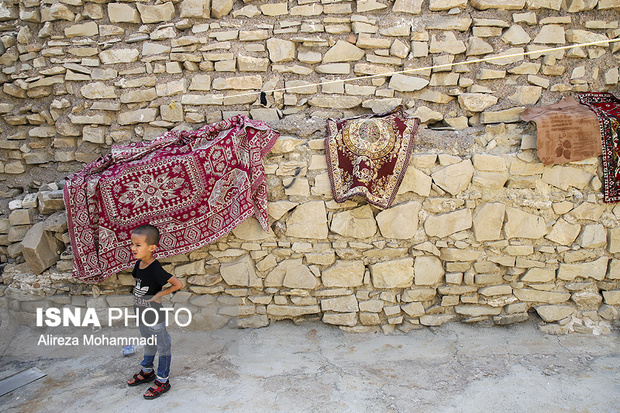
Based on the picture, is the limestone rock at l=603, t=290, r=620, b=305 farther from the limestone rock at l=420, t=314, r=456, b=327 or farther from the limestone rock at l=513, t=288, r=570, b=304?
the limestone rock at l=420, t=314, r=456, b=327

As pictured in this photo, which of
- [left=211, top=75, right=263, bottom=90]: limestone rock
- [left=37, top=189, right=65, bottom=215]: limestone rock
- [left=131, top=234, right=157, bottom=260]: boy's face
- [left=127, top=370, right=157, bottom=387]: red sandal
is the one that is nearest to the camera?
[left=131, top=234, right=157, bottom=260]: boy's face

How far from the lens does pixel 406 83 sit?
3705 mm

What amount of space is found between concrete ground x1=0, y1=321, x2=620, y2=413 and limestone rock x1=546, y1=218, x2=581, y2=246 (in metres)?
0.81

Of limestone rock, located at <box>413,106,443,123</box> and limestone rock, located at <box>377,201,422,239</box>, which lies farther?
limestone rock, located at <box>413,106,443,123</box>

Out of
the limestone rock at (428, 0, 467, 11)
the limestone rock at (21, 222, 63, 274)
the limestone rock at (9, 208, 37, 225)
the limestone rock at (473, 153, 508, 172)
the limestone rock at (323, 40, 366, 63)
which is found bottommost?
the limestone rock at (21, 222, 63, 274)

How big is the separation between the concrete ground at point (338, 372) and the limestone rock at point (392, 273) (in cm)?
46

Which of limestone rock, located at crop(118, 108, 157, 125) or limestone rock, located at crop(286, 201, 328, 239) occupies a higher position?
limestone rock, located at crop(118, 108, 157, 125)

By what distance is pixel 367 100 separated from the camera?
12.2 feet

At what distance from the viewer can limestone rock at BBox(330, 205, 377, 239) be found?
3479mm

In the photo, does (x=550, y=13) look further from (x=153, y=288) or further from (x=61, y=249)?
(x=61, y=249)

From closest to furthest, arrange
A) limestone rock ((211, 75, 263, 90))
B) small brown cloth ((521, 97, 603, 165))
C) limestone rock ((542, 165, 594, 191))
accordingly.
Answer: small brown cloth ((521, 97, 603, 165)) < limestone rock ((542, 165, 594, 191)) < limestone rock ((211, 75, 263, 90))

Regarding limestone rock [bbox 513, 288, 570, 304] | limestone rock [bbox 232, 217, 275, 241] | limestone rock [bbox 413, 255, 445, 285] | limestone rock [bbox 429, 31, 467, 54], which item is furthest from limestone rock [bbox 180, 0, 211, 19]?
limestone rock [bbox 513, 288, 570, 304]

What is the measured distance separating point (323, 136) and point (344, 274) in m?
1.22

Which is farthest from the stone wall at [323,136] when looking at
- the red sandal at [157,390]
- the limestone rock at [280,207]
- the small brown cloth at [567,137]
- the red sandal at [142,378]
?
the red sandal at [157,390]
